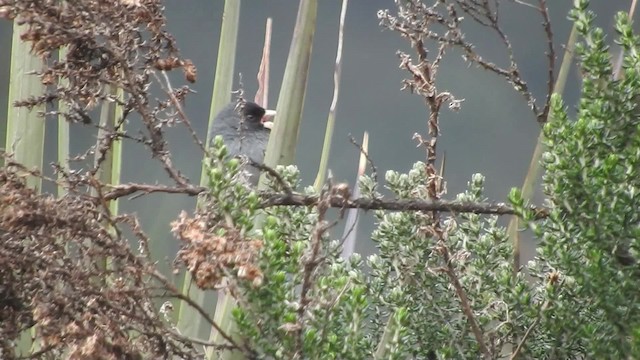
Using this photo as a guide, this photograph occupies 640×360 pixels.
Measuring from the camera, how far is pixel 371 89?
3.10 m

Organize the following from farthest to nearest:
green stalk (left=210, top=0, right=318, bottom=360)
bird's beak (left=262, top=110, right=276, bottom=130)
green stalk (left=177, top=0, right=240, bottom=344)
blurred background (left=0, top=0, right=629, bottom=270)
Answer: bird's beak (left=262, top=110, right=276, bottom=130), blurred background (left=0, top=0, right=629, bottom=270), green stalk (left=177, top=0, right=240, bottom=344), green stalk (left=210, top=0, right=318, bottom=360)

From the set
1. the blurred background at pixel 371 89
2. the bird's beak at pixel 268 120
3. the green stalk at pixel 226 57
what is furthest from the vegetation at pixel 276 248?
the bird's beak at pixel 268 120

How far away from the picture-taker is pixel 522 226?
102cm

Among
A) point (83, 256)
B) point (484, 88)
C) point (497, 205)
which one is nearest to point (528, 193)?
point (497, 205)

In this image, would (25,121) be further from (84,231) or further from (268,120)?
(268,120)

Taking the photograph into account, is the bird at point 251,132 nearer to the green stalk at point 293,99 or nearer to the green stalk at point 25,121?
the green stalk at point 25,121

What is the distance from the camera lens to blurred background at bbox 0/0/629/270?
2.92m

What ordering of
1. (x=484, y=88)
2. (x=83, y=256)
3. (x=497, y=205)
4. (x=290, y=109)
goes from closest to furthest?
(x=83, y=256) < (x=497, y=205) < (x=290, y=109) < (x=484, y=88)

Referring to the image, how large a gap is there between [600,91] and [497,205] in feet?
0.68

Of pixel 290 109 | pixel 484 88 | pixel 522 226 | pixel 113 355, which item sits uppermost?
pixel 484 88

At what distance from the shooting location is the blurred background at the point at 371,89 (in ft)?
9.59

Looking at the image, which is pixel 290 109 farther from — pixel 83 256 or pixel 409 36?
pixel 83 256

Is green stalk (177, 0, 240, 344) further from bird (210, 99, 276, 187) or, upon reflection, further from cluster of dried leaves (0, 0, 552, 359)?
bird (210, 99, 276, 187)

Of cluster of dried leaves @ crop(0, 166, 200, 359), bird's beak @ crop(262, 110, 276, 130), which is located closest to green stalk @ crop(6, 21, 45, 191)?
cluster of dried leaves @ crop(0, 166, 200, 359)
